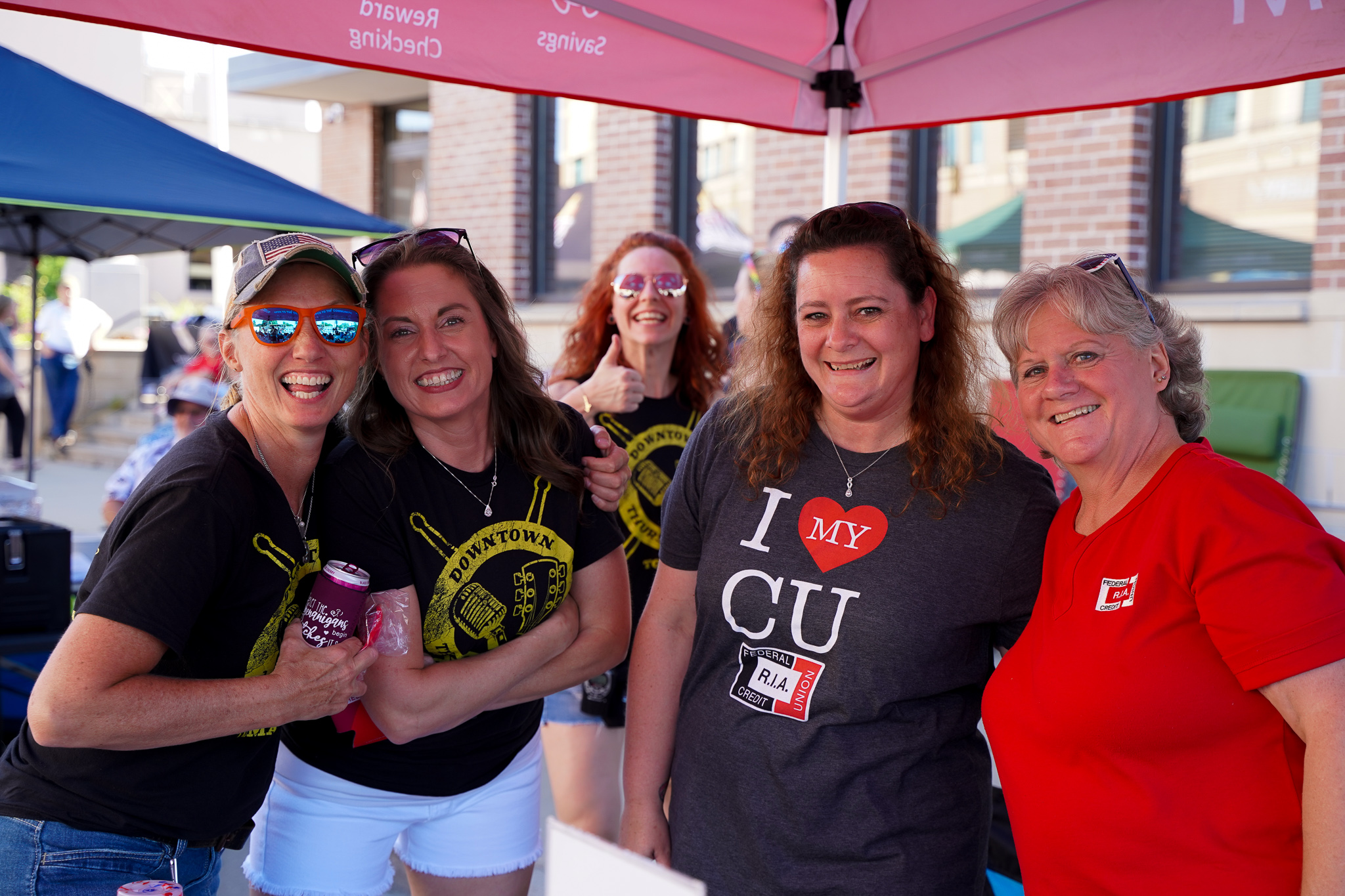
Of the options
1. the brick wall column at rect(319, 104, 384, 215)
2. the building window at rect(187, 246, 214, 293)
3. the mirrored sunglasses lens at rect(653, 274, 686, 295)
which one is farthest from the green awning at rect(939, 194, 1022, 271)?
the building window at rect(187, 246, 214, 293)

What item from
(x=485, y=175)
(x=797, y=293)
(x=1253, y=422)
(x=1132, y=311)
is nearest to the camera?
(x=1132, y=311)

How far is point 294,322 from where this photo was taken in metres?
1.83

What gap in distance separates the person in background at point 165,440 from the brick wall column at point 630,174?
13.7 ft

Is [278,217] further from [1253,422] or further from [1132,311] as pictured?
[1253,422]

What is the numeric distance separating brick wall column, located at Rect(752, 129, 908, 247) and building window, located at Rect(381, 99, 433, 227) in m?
5.05

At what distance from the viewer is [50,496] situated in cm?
1078

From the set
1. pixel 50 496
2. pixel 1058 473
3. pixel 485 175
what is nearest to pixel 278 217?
pixel 1058 473

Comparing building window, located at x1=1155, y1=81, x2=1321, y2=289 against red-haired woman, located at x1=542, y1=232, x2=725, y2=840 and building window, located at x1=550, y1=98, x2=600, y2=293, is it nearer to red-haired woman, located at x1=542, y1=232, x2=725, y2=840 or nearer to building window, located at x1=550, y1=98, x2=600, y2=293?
red-haired woman, located at x1=542, y1=232, x2=725, y2=840

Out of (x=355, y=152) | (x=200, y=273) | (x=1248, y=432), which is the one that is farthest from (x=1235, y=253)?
(x=200, y=273)

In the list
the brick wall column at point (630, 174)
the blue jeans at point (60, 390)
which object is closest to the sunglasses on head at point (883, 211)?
the brick wall column at point (630, 174)

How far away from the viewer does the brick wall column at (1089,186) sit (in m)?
6.46

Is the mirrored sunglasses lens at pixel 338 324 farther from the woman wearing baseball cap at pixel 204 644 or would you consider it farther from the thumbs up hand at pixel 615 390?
the thumbs up hand at pixel 615 390

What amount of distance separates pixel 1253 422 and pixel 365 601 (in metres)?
5.61

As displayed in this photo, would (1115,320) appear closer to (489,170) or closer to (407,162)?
(489,170)
